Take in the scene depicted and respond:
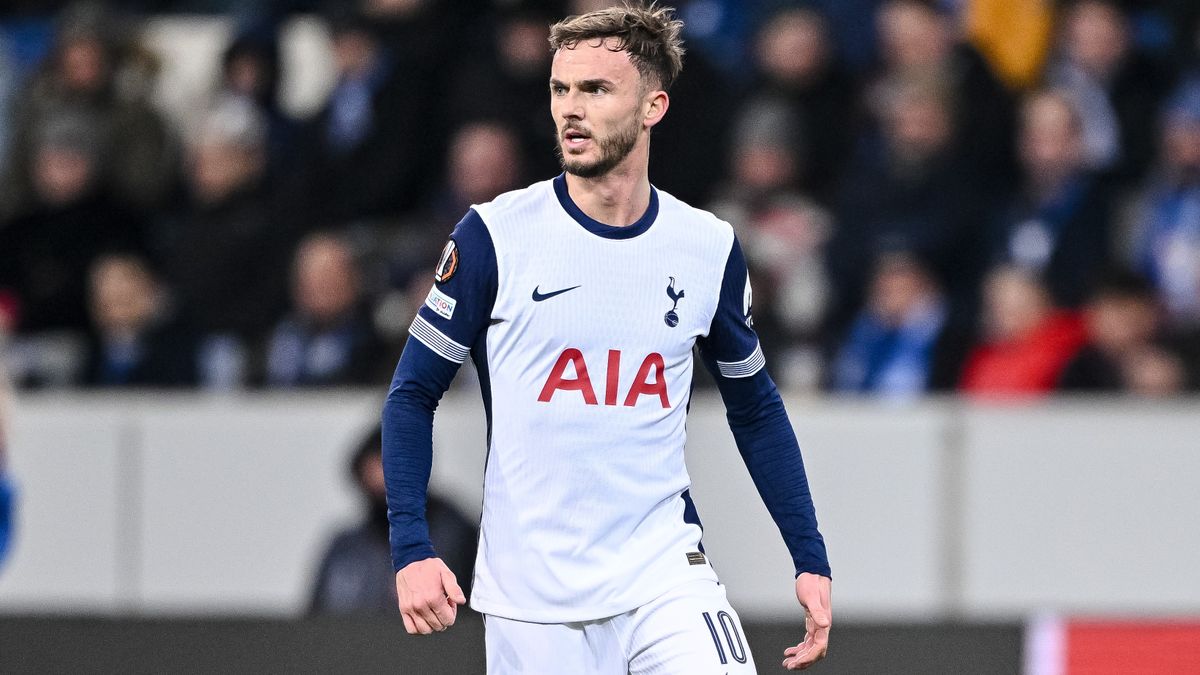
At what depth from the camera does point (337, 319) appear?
8156mm

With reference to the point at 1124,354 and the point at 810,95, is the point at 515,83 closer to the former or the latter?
the point at 810,95

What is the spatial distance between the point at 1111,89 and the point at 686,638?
5.59m

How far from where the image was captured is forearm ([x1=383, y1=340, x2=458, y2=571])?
3570mm

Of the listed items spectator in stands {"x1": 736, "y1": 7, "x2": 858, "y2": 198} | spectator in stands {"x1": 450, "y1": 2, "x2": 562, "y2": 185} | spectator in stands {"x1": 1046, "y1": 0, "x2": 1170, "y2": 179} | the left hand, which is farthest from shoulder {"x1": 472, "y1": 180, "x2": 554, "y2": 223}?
spectator in stands {"x1": 1046, "y1": 0, "x2": 1170, "y2": 179}

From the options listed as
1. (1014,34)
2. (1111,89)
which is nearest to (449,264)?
(1111,89)

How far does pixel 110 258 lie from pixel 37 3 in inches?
101

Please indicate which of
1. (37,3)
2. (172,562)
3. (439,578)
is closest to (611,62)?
(439,578)

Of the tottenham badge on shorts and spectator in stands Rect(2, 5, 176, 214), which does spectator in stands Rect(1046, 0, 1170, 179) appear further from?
the tottenham badge on shorts

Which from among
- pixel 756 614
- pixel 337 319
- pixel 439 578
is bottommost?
pixel 756 614

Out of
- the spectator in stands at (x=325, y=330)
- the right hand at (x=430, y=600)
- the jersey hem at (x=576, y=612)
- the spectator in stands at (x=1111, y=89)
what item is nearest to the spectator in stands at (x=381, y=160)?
the spectator in stands at (x=325, y=330)

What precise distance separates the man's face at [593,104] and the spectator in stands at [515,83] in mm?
4945

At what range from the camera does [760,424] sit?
3988 mm

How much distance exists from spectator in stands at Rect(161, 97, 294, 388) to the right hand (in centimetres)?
514

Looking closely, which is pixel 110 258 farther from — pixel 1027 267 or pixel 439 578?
pixel 439 578
